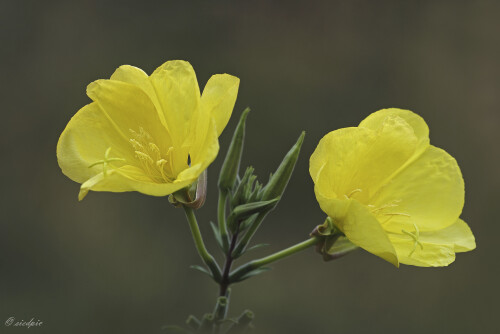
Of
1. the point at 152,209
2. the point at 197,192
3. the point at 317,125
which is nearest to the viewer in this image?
the point at 197,192

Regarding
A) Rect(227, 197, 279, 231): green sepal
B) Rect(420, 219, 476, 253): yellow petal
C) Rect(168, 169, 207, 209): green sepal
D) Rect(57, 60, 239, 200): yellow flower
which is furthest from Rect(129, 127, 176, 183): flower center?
Rect(420, 219, 476, 253): yellow petal

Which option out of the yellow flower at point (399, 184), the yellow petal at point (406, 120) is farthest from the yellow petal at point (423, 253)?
the yellow petal at point (406, 120)

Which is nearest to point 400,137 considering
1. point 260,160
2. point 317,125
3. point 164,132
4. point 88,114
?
point 164,132

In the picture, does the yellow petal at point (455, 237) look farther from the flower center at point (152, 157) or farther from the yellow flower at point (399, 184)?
the flower center at point (152, 157)

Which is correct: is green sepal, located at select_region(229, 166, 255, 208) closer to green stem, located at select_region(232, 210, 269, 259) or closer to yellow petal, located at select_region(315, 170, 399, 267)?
green stem, located at select_region(232, 210, 269, 259)

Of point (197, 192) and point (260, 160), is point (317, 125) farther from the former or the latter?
point (197, 192)

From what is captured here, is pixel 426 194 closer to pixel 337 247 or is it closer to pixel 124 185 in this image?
pixel 337 247

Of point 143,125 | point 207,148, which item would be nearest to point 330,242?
point 207,148
